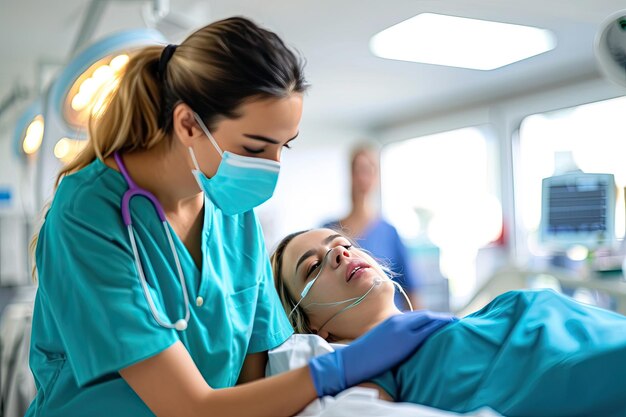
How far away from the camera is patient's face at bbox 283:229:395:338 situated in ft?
5.19

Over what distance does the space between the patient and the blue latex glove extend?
0.02 meters

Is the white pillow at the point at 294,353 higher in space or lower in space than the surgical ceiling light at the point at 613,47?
lower

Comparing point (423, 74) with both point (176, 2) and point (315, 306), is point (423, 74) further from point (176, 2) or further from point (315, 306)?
point (315, 306)

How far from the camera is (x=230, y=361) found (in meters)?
1.31

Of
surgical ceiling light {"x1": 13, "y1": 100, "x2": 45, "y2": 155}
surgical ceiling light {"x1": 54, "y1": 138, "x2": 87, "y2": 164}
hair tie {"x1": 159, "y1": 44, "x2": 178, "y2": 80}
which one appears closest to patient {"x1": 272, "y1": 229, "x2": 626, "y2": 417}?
hair tie {"x1": 159, "y1": 44, "x2": 178, "y2": 80}

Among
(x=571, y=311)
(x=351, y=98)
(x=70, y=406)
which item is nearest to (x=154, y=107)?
(x=70, y=406)

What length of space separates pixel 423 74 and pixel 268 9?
5.56 feet

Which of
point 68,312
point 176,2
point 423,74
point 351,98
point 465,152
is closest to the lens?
point 68,312

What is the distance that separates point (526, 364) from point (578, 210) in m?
2.20

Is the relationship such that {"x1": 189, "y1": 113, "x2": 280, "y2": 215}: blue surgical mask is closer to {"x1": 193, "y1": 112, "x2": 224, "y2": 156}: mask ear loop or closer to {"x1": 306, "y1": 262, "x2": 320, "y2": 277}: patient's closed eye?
{"x1": 193, "y1": 112, "x2": 224, "y2": 156}: mask ear loop

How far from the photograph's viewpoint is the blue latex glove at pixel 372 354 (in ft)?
3.76

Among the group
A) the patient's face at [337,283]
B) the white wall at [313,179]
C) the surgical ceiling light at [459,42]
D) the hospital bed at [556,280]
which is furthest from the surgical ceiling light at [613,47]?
the white wall at [313,179]

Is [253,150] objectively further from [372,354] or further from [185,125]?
[372,354]

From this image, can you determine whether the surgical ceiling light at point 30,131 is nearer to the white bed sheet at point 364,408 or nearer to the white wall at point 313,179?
the white bed sheet at point 364,408
